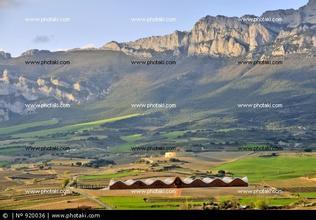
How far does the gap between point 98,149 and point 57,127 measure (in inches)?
2392

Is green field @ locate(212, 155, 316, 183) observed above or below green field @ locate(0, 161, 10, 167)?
above

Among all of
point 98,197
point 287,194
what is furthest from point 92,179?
point 287,194

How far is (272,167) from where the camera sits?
74.6 m

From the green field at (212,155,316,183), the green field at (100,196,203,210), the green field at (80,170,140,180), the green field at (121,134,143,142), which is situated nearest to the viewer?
the green field at (100,196,203,210)

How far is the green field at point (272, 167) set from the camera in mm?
67125

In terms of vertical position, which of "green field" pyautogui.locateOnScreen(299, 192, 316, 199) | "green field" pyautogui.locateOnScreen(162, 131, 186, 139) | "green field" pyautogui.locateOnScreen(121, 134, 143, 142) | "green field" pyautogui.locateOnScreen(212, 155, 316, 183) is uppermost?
"green field" pyautogui.locateOnScreen(162, 131, 186, 139)

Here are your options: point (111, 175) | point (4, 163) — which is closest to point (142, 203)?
point (111, 175)

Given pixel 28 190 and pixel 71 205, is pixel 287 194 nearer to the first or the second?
pixel 71 205

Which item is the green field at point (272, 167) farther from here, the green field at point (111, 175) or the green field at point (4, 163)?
the green field at point (4, 163)

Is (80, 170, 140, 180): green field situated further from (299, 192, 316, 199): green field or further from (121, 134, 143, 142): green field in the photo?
(121, 134, 143, 142): green field

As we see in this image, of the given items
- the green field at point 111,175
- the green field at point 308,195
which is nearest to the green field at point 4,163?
the green field at point 111,175

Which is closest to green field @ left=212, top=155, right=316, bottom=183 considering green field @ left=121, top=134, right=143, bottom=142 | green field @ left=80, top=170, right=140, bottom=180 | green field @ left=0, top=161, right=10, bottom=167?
green field @ left=80, top=170, right=140, bottom=180

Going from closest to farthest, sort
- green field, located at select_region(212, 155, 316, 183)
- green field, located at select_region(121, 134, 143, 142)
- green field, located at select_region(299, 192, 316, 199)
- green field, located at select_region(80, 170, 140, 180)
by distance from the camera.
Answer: green field, located at select_region(299, 192, 316, 199), green field, located at select_region(212, 155, 316, 183), green field, located at select_region(80, 170, 140, 180), green field, located at select_region(121, 134, 143, 142)

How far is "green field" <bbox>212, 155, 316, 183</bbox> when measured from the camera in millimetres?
67125
